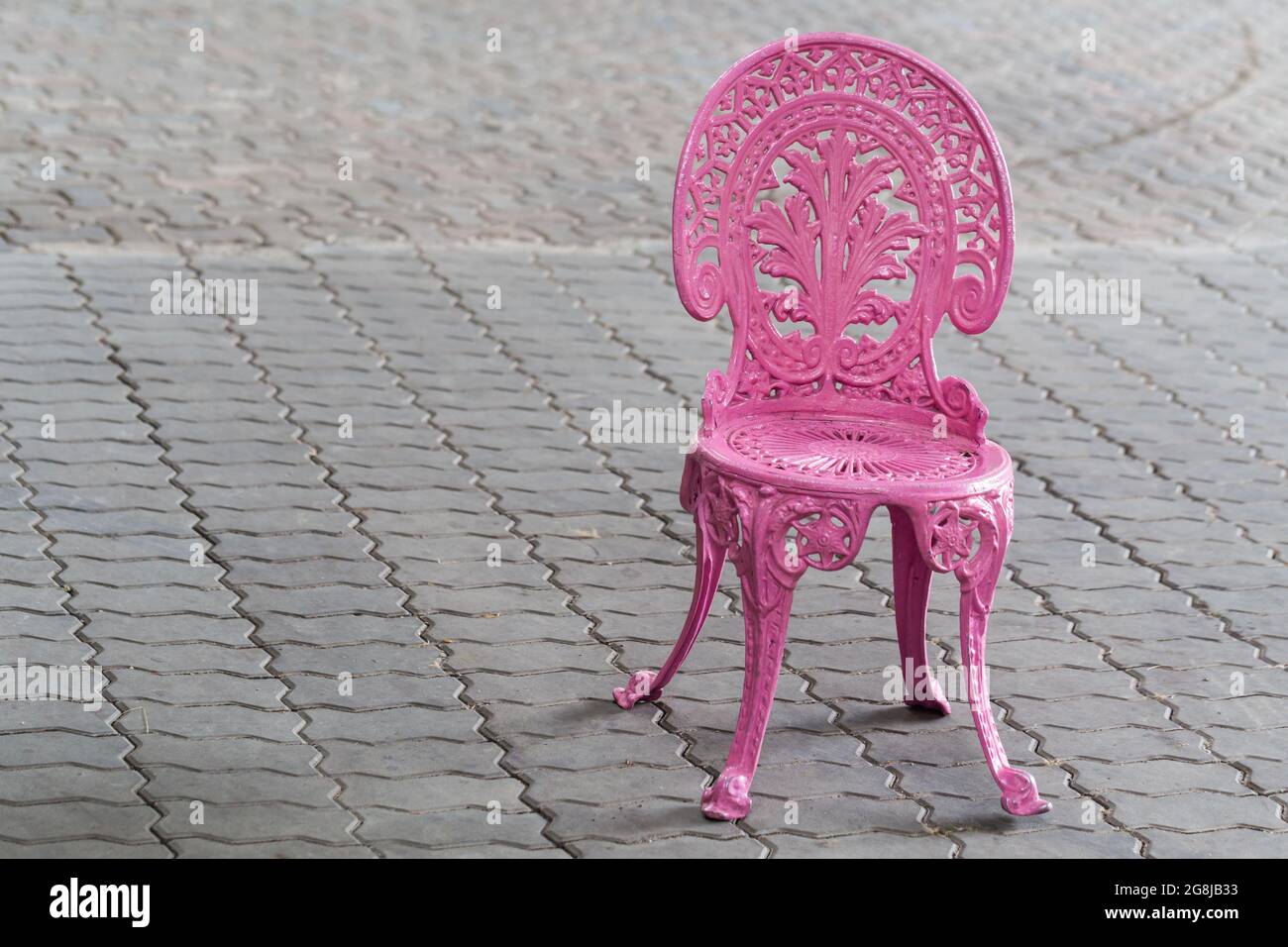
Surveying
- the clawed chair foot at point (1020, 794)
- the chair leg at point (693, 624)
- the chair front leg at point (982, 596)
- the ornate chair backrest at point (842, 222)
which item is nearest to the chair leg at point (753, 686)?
the chair leg at point (693, 624)

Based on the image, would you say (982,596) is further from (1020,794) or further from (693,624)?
(693,624)

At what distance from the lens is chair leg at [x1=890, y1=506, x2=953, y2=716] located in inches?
177

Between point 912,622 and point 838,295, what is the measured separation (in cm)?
94

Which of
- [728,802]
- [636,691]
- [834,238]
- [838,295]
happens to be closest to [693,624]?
[636,691]

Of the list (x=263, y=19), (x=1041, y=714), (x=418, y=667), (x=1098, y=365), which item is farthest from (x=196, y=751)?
(x=263, y=19)

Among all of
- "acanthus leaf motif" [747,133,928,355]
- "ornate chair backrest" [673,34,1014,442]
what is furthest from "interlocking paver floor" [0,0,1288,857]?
"acanthus leaf motif" [747,133,928,355]

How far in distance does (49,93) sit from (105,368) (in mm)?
4890

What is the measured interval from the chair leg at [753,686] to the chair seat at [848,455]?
0.77 ft

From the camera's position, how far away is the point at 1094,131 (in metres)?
11.3

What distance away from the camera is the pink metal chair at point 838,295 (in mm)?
4078

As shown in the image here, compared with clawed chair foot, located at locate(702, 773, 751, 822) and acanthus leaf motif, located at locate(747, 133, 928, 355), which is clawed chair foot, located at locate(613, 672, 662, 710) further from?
acanthus leaf motif, located at locate(747, 133, 928, 355)

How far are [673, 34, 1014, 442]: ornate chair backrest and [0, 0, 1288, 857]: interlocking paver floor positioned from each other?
958 mm
